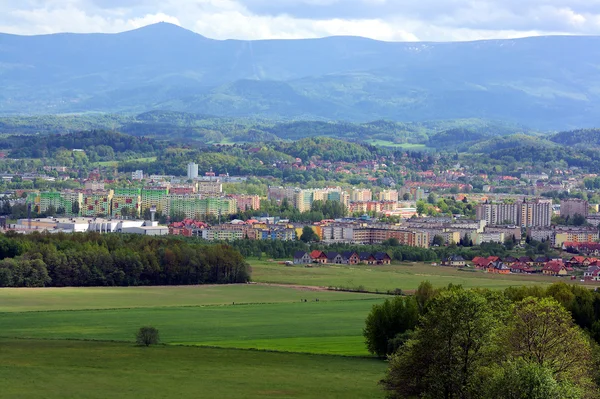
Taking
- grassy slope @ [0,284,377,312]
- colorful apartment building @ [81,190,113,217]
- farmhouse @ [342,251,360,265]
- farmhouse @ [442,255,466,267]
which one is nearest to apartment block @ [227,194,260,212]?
colorful apartment building @ [81,190,113,217]

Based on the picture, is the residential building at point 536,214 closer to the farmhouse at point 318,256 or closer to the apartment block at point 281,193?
the apartment block at point 281,193

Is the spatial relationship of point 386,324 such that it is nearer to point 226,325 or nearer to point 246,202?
point 226,325

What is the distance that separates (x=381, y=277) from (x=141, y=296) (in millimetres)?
11113

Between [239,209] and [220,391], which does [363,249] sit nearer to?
[239,209]

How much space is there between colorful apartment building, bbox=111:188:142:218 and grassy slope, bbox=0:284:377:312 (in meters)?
39.9

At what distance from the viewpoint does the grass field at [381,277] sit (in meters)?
47.7

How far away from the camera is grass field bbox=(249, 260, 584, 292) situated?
47719 mm

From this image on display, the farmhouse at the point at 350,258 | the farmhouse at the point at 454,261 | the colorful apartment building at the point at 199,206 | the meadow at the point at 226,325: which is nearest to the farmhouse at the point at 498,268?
the farmhouse at the point at 454,261

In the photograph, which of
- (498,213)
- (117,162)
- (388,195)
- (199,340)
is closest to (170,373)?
(199,340)

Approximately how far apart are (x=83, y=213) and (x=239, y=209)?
10.1 m

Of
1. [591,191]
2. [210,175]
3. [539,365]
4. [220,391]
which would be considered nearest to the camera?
[539,365]

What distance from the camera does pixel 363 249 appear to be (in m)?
63.2

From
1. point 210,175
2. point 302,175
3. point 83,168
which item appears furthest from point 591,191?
point 83,168

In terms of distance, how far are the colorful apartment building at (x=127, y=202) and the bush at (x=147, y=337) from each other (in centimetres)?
5446
